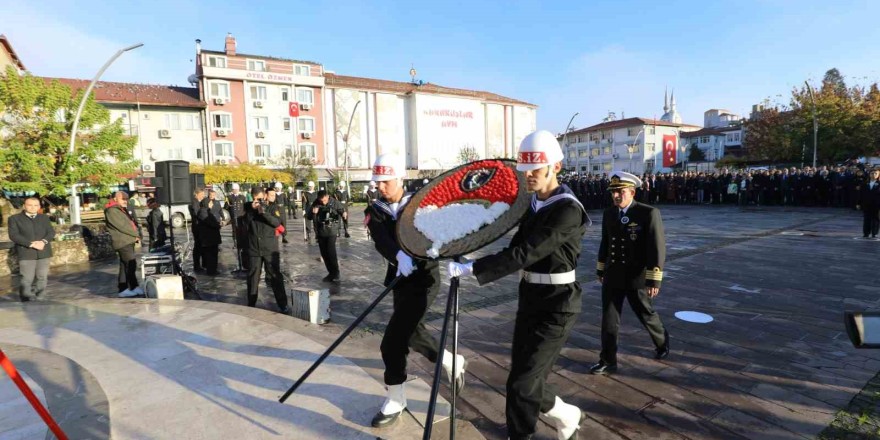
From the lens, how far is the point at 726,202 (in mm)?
25531

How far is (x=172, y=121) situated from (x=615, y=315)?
44.3m

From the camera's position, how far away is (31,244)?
7137 mm

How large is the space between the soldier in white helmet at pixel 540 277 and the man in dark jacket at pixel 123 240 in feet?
24.4

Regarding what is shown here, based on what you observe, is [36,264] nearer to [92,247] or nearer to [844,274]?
[92,247]

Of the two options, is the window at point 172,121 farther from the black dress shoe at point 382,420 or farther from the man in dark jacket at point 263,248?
the black dress shoe at point 382,420

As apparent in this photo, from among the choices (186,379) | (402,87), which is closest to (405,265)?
(186,379)

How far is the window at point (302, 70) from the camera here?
150ft

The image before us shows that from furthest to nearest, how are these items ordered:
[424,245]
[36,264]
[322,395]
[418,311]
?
[36,264], [322,395], [418,311], [424,245]

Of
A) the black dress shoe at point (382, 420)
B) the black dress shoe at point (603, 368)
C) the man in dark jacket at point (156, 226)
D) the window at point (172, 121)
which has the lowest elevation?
the black dress shoe at point (603, 368)

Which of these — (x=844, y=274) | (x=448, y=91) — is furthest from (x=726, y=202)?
(x=448, y=91)

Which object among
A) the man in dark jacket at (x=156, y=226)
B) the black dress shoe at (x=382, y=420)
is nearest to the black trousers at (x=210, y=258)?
the man in dark jacket at (x=156, y=226)

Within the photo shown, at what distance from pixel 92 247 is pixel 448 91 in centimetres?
4901

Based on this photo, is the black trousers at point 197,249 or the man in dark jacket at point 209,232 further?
the black trousers at point 197,249

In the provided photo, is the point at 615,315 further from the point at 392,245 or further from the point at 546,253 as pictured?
the point at 392,245
